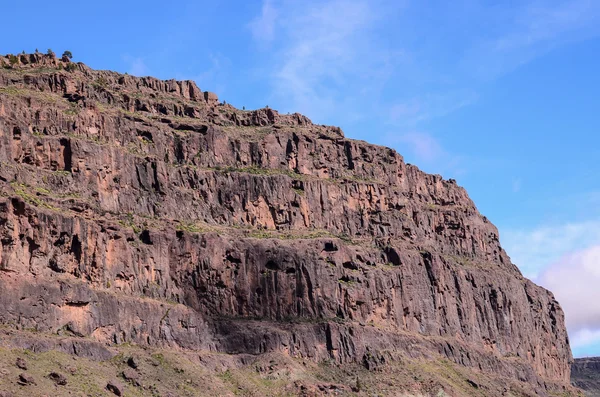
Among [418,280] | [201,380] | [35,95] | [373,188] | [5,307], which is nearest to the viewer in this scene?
[5,307]

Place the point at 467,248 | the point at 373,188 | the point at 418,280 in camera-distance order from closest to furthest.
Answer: the point at 418,280
the point at 373,188
the point at 467,248

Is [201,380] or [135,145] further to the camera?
[135,145]

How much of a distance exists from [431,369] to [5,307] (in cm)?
5778

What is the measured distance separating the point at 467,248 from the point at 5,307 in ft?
297

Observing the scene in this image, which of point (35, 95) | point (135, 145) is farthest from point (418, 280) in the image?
point (35, 95)

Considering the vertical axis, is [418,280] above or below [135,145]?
below

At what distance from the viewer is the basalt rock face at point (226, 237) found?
406 ft

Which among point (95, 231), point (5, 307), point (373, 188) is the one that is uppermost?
point (373, 188)

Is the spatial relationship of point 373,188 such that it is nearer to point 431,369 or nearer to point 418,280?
point 418,280

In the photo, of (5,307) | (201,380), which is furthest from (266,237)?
(5,307)

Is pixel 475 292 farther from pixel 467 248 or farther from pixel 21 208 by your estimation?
pixel 21 208

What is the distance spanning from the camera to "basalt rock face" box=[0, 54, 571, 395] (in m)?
124

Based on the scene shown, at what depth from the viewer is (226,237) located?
473ft

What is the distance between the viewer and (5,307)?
4405 inches
